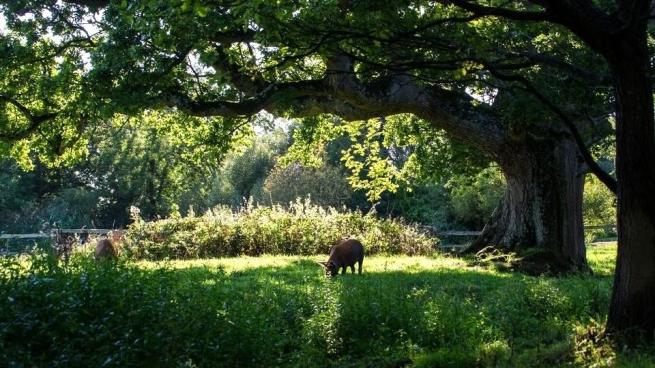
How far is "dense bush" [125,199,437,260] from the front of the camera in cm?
2116

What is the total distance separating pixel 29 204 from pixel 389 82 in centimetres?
3931

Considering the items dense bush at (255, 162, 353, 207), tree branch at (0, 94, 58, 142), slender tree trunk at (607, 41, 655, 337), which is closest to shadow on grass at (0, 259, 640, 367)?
slender tree trunk at (607, 41, 655, 337)

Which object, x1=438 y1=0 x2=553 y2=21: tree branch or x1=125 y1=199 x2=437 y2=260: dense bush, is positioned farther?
x1=125 y1=199 x2=437 y2=260: dense bush

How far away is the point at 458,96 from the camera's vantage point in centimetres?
1559

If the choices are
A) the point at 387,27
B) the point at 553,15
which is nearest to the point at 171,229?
the point at 387,27

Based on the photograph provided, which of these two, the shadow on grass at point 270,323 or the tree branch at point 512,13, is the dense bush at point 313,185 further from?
the tree branch at point 512,13

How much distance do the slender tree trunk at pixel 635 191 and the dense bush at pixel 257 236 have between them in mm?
14778

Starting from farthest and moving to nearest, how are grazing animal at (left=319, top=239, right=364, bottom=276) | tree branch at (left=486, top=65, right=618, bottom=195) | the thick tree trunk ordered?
the thick tree trunk
grazing animal at (left=319, top=239, right=364, bottom=276)
tree branch at (left=486, top=65, right=618, bottom=195)

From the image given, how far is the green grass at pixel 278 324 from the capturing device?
5.73m

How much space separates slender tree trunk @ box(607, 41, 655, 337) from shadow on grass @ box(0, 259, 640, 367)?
82cm

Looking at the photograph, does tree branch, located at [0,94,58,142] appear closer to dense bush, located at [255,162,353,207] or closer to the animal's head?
the animal's head

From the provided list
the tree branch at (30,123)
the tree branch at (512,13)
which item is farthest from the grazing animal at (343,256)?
the tree branch at (30,123)

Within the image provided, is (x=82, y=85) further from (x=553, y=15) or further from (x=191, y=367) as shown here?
(x=553, y=15)

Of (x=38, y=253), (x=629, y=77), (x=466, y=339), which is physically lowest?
(x=466, y=339)
